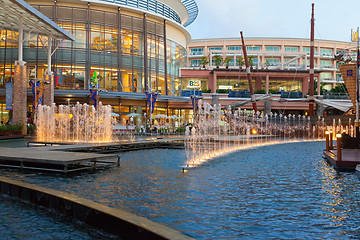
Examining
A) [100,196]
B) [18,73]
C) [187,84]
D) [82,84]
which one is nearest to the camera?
[100,196]

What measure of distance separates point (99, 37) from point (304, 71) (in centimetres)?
3944

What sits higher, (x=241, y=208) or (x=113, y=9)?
(x=113, y=9)

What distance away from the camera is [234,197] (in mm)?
8172

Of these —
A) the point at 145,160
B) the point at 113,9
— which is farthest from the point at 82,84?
the point at 145,160

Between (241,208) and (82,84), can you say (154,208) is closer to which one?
(241,208)

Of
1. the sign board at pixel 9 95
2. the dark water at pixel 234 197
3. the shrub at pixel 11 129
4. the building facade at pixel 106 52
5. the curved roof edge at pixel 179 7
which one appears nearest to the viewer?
the dark water at pixel 234 197

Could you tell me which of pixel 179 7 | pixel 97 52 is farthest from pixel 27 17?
pixel 179 7

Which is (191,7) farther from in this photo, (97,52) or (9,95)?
(9,95)

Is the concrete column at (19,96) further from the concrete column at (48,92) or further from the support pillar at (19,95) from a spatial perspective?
the concrete column at (48,92)

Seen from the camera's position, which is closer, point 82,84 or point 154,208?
point 154,208

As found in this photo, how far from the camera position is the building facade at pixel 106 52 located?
46656 millimetres

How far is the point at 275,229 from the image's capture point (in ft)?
19.3

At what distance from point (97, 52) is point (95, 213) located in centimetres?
4490

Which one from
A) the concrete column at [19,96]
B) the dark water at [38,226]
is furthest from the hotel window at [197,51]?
the dark water at [38,226]
